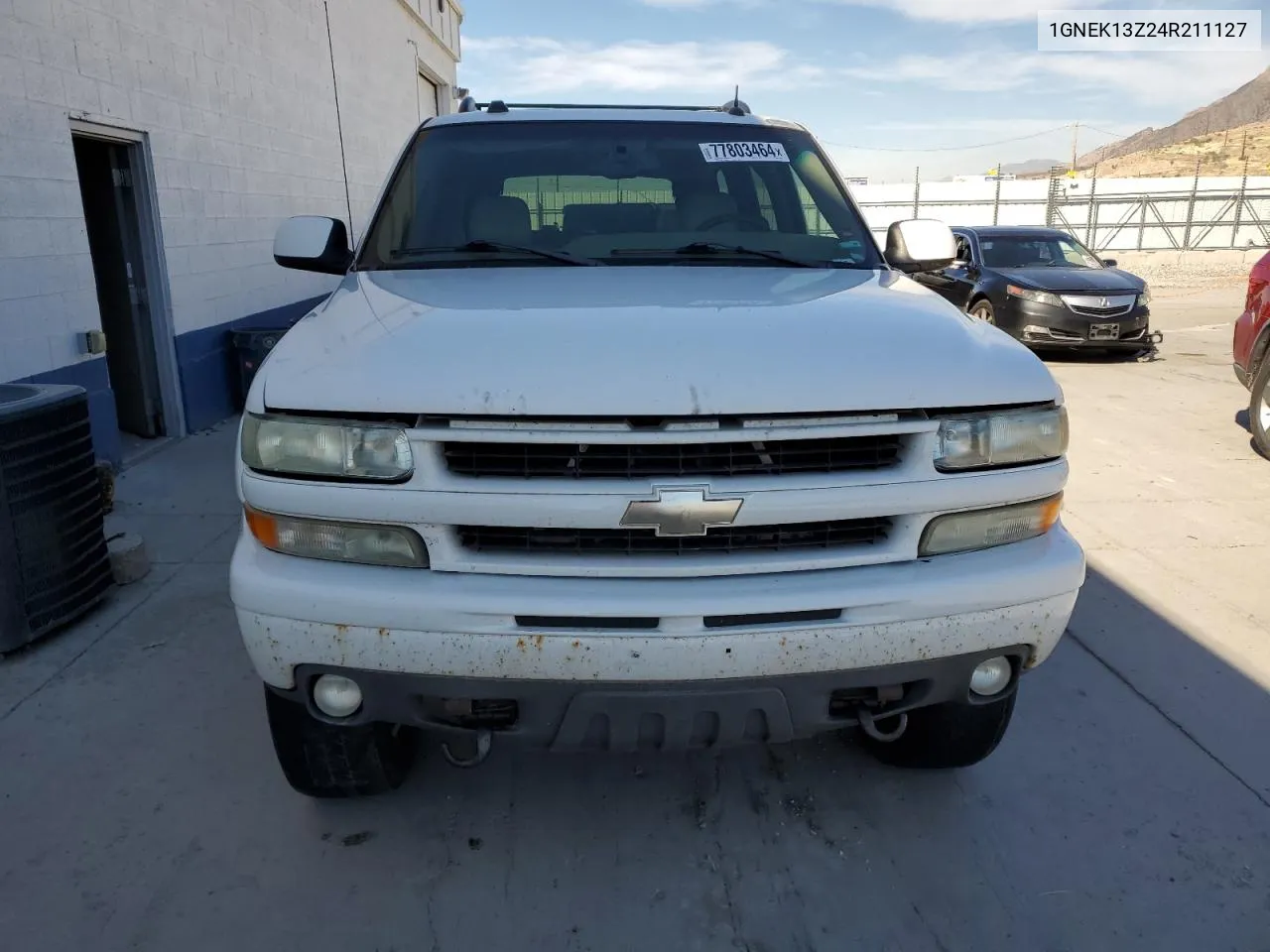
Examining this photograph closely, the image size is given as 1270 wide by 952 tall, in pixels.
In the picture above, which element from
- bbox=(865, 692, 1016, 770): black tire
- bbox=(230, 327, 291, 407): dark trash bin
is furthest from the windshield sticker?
bbox=(230, 327, 291, 407): dark trash bin

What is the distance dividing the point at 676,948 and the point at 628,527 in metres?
1.01

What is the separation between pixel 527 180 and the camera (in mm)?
3434

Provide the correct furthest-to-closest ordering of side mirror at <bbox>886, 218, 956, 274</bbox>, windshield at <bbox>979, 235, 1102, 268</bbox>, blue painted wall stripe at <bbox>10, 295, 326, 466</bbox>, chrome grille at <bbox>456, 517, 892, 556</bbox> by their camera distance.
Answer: windshield at <bbox>979, 235, 1102, 268</bbox>
blue painted wall stripe at <bbox>10, 295, 326, 466</bbox>
side mirror at <bbox>886, 218, 956, 274</bbox>
chrome grille at <bbox>456, 517, 892, 556</bbox>

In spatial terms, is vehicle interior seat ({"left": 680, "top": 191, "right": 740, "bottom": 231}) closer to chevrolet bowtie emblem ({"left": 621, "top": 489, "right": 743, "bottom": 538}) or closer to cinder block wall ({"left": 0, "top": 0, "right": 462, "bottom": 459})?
chevrolet bowtie emblem ({"left": 621, "top": 489, "right": 743, "bottom": 538})

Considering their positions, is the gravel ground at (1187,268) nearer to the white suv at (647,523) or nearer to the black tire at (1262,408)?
the black tire at (1262,408)

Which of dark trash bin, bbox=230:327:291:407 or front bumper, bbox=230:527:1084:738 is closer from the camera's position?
front bumper, bbox=230:527:1084:738

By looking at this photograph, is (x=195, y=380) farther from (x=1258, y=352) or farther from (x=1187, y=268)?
(x=1187, y=268)

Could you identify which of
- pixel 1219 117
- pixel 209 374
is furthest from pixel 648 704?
pixel 1219 117

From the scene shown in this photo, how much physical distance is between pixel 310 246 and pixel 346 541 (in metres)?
1.74

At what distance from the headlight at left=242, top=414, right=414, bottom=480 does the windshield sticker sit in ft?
6.68

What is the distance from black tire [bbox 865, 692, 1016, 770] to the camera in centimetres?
265

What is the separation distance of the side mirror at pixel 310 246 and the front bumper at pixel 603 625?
1.66 metres

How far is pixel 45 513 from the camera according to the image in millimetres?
3625

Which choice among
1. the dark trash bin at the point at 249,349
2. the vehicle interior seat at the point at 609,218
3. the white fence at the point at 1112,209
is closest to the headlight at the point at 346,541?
the vehicle interior seat at the point at 609,218
